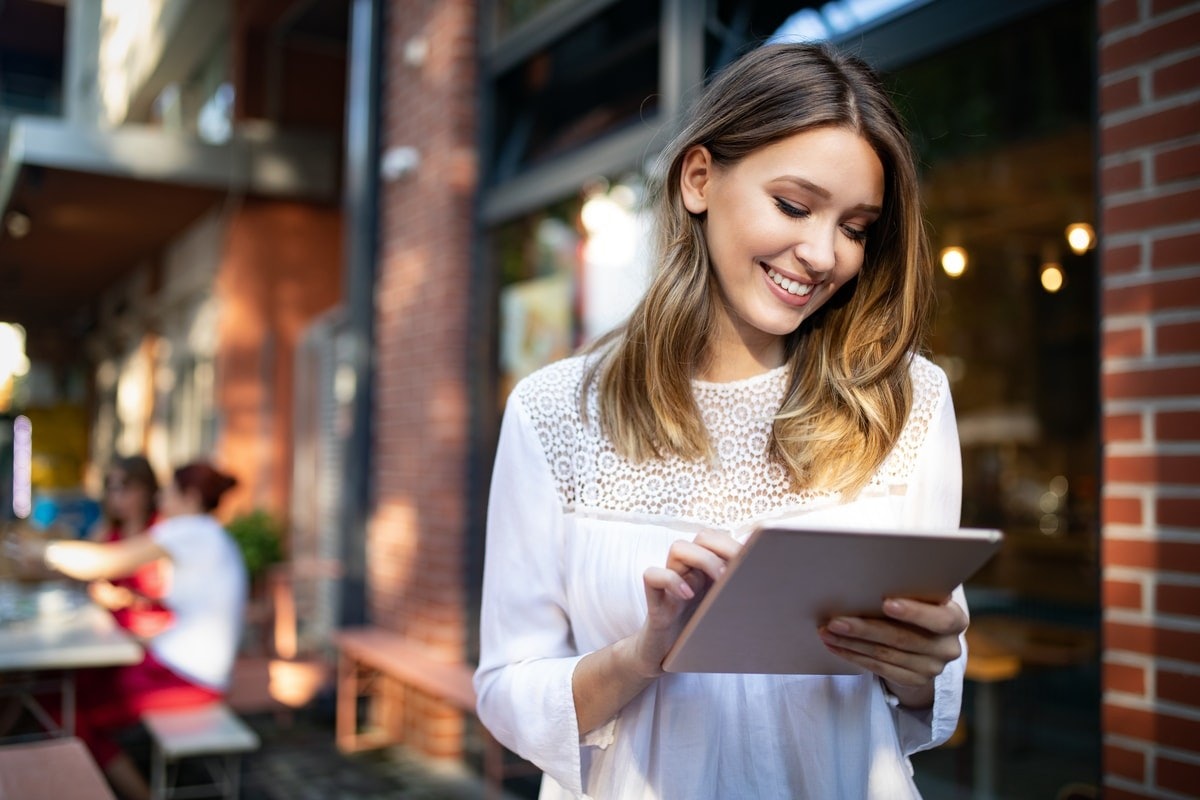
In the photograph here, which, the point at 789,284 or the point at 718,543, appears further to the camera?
the point at 789,284

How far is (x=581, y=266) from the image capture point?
4.91 m

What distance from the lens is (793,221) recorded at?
1.42m

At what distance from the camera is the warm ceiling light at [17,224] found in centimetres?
972

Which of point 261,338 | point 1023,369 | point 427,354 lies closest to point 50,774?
point 427,354

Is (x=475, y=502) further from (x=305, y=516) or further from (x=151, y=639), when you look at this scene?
(x=305, y=516)

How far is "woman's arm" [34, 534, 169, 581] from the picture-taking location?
456 cm

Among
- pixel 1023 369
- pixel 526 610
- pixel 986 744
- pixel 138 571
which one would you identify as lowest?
pixel 986 744

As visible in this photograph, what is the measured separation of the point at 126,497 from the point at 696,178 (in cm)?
464

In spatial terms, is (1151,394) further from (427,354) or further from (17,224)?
(17,224)

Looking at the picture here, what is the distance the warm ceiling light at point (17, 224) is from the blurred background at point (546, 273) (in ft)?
0.21

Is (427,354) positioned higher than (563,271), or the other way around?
(563,271)

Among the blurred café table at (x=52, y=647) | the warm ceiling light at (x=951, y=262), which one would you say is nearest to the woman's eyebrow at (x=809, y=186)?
the blurred café table at (x=52, y=647)

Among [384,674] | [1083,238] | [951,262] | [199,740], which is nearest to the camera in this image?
[199,740]

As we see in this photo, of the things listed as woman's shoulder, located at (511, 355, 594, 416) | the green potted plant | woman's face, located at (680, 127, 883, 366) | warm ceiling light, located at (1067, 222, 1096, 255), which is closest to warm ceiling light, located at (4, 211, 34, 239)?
the green potted plant
